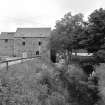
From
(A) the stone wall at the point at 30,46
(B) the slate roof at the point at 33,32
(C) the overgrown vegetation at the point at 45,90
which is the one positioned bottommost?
(C) the overgrown vegetation at the point at 45,90

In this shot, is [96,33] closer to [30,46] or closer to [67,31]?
[67,31]

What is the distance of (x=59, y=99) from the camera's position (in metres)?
12.1

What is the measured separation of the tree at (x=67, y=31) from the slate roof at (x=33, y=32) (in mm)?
13235

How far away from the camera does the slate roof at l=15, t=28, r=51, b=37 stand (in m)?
43.1

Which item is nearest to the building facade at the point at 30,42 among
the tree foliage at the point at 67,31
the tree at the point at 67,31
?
the tree at the point at 67,31

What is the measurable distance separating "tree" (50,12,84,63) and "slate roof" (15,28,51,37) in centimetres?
1324

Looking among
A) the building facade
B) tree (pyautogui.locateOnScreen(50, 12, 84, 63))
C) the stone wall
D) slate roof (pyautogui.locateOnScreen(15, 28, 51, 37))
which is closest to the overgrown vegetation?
tree (pyautogui.locateOnScreen(50, 12, 84, 63))

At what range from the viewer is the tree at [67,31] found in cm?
2631

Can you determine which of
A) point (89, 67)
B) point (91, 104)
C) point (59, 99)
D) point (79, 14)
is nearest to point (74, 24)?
point (79, 14)

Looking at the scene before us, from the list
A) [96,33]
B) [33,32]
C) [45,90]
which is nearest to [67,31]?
[96,33]

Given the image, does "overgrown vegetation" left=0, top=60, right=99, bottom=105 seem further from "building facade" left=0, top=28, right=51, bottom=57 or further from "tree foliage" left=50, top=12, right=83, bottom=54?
"building facade" left=0, top=28, right=51, bottom=57

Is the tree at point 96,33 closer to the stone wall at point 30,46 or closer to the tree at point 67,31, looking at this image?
the tree at point 67,31

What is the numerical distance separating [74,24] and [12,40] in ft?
74.8

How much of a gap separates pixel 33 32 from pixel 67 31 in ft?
57.9
